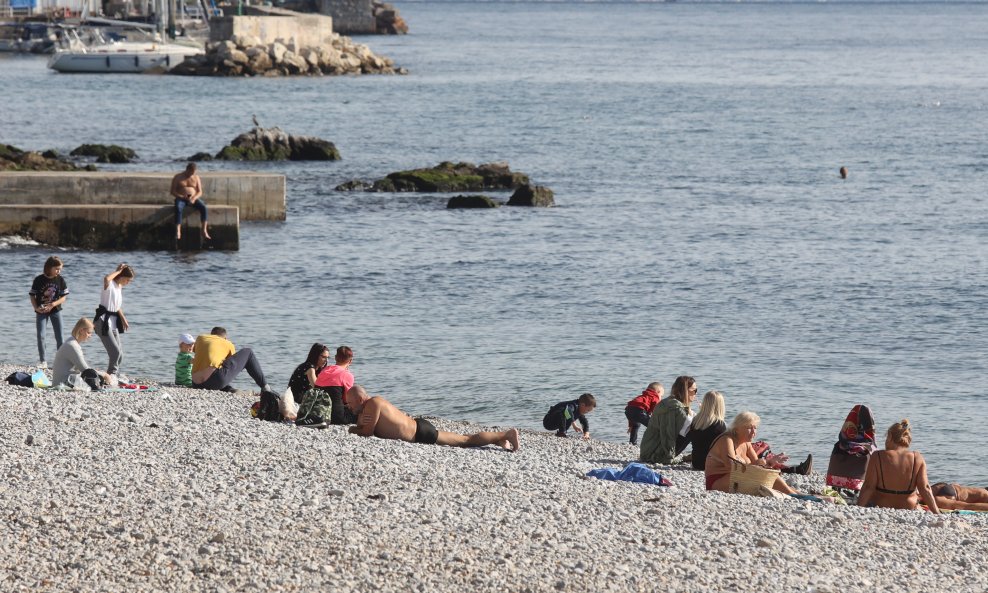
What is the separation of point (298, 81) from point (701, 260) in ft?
198

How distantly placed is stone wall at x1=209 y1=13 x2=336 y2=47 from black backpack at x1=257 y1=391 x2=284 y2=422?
260 feet

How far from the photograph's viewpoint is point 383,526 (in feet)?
30.6

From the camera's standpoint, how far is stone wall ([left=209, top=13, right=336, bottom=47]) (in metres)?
91.2

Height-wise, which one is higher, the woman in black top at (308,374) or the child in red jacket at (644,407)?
the woman in black top at (308,374)

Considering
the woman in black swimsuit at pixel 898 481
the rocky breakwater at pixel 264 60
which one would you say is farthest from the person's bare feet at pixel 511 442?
the rocky breakwater at pixel 264 60

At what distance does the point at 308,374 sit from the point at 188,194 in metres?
14.5

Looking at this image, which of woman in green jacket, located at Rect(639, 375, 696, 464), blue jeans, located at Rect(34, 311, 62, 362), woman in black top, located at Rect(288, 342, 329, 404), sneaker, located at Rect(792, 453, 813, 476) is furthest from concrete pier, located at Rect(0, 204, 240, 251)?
sneaker, located at Rect(792, 453, 813, 476)

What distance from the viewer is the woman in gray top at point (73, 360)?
14.0 metres

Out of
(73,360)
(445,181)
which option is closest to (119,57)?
(445,181)

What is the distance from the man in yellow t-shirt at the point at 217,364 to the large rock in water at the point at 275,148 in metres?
30.6

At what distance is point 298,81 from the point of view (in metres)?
86.4

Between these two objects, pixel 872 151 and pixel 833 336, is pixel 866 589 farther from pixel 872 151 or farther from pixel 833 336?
pixel 872 151

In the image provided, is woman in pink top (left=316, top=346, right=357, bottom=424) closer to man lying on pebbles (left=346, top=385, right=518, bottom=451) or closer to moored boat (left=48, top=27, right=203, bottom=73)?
man lying on pebbles (left=346, top=385, right=518, bottom=451)

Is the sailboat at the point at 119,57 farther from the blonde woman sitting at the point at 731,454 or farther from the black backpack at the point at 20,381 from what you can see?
the blonde woman sitting at the point at 731,454
